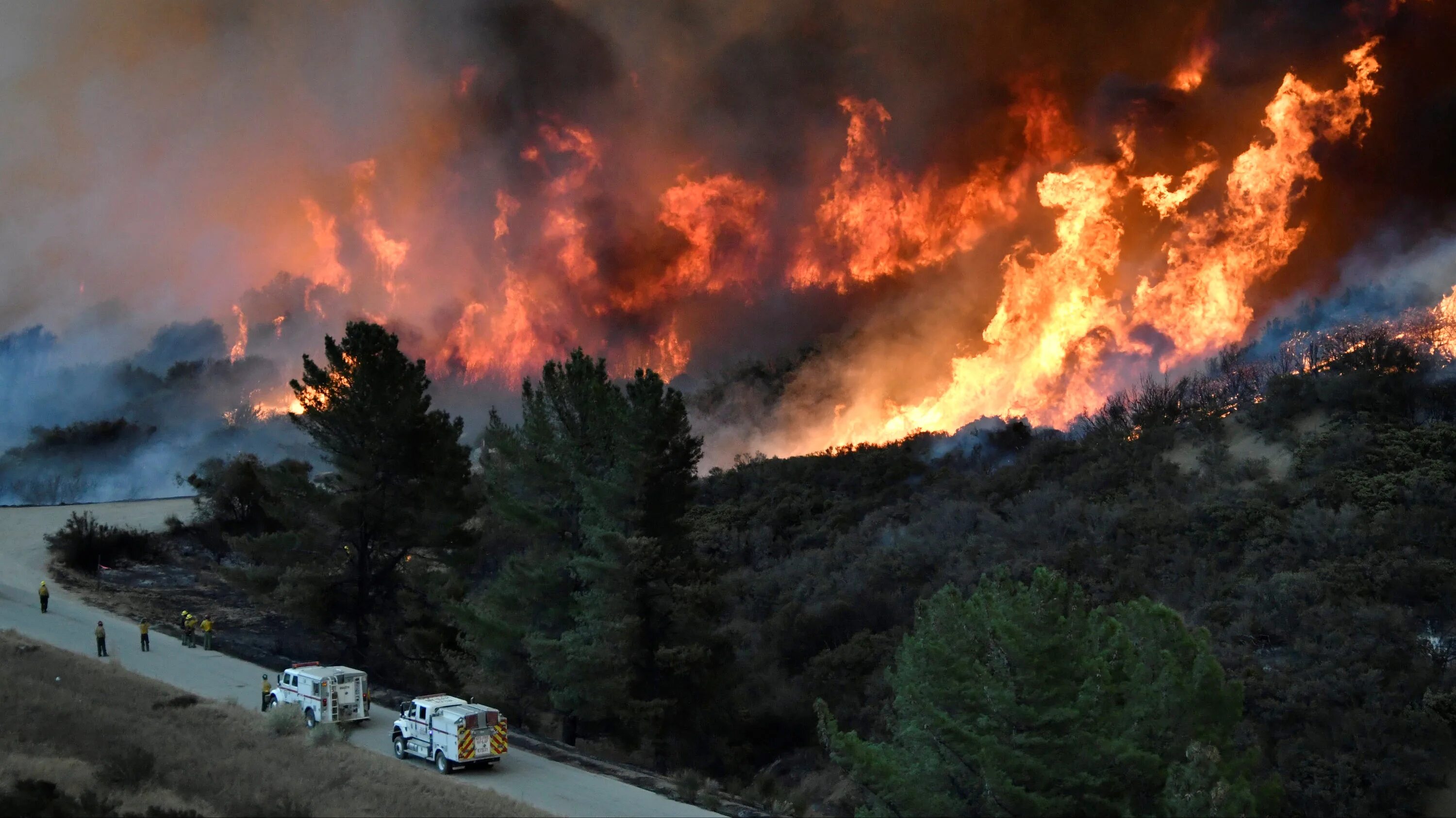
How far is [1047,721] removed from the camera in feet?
51.8

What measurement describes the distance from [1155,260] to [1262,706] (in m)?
35.2

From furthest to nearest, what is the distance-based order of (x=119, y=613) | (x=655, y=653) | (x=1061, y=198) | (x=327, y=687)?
(x=1061, y=198), (x=119, y=613), (x=655, y=653), (x=327, y=687)

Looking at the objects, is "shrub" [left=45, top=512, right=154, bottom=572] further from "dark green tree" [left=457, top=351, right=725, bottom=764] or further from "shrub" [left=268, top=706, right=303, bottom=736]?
"shrub" [left=268, top=706, right=303, bottom=736]

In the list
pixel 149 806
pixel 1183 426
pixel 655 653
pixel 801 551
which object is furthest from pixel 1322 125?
pixel 149 806

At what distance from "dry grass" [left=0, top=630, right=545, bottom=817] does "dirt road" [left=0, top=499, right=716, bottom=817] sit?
5.96ft

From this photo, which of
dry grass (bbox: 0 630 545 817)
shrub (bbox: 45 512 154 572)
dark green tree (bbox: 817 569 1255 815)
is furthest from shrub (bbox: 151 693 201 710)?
shrub (bbox: 45 512 154 572)

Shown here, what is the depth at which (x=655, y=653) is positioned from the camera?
28.8m

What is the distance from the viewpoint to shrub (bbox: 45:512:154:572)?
50750mm

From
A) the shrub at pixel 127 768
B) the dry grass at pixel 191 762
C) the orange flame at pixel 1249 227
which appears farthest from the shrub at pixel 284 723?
the orange flame at pixel 1249 227

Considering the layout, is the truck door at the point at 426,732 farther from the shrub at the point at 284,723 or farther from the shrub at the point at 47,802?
the shrub at the point at 47,802

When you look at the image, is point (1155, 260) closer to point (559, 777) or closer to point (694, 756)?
point (694, 756)

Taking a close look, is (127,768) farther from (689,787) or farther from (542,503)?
(542,503)

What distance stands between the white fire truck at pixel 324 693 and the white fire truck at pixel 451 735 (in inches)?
104

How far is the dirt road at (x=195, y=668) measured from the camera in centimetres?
2081
